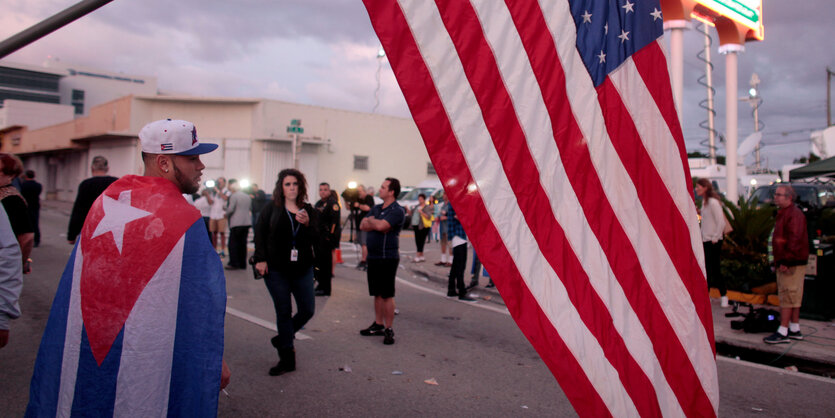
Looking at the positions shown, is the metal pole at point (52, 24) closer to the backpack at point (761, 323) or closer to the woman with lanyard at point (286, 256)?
the woman with lanyard at point (286, 256)

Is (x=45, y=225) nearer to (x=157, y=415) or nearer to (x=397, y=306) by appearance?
(x=397, y=306)

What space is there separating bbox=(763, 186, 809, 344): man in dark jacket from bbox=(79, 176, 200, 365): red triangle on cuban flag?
23.7 ft

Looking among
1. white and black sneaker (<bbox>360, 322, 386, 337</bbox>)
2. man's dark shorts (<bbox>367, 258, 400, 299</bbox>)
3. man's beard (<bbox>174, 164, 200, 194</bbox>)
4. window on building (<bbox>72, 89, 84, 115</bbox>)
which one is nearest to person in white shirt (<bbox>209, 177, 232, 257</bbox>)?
white and black sneaker (<bbox>360, 322, 386, 337</bbox>)

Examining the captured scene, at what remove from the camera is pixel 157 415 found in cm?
214

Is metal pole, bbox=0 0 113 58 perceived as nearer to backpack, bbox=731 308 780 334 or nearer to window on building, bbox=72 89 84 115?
backpack, bbox=731 308 780 334

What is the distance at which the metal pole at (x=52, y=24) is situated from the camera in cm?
253

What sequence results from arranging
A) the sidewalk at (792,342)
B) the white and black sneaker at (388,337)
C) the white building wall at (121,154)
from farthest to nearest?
the white building wall at (121,154)
the white and black sneaker at (388,337)
the sidewalk at (792,342)

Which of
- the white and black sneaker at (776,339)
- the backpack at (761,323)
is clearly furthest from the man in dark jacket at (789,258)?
the backpack at (761,323)

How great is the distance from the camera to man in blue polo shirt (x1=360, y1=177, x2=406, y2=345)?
6.79 metres

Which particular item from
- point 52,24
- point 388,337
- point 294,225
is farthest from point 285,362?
point 52,24

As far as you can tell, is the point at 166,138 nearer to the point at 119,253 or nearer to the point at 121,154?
the point at 119,253

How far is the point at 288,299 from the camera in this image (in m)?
5.41

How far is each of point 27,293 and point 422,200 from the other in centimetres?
861

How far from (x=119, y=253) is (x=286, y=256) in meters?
3.24
